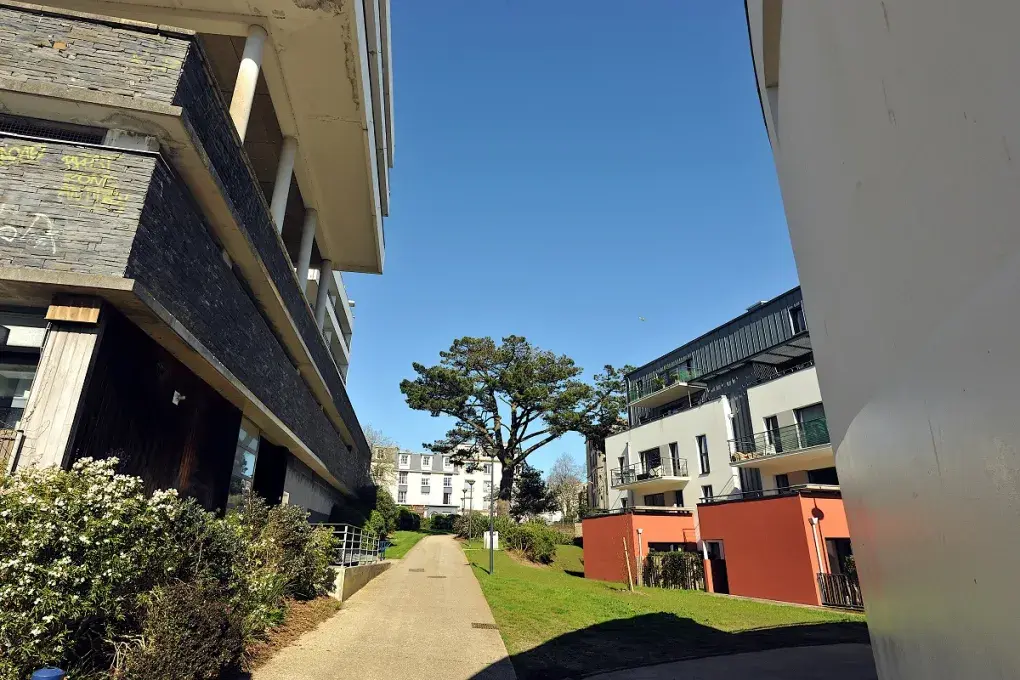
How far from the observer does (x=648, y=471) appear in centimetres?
2970

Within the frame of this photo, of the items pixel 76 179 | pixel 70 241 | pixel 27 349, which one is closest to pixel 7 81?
pixel 76 179

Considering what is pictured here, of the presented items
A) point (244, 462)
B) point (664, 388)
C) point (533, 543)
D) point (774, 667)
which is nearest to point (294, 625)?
point (244, 462)

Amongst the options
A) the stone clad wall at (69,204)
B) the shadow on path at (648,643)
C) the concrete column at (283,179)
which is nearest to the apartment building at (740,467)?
the shadow on path at (648,643)

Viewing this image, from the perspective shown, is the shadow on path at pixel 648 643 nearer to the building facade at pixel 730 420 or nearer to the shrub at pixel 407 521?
the building facade at pixel 730 420

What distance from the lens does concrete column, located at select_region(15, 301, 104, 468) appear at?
16.6ft

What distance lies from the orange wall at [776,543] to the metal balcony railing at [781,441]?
4.13 m

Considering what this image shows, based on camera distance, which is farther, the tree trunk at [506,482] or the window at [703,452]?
the tree trunk at [506,482]

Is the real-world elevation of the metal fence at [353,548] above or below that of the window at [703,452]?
below

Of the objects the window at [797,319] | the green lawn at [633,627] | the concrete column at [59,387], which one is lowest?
the green lawn at [633,627]

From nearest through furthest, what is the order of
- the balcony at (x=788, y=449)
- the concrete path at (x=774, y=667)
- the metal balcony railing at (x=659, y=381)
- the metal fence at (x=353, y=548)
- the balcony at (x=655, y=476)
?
1. the concrete path at (x=774, y=667)
2. the metal fence at (x=353, y=548)
3. the balcony at (x=788, y=449)
4. the balcony at (x=655, y=476)
5. the metal balcony railing at (x=659, y=381)

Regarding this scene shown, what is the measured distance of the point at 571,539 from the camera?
38.9 metres

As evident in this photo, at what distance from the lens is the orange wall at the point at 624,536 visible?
2217 cm

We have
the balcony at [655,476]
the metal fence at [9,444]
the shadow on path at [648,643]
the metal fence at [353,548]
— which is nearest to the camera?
the metal fence at [9,444]

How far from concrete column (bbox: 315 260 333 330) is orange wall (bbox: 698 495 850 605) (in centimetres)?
1594
